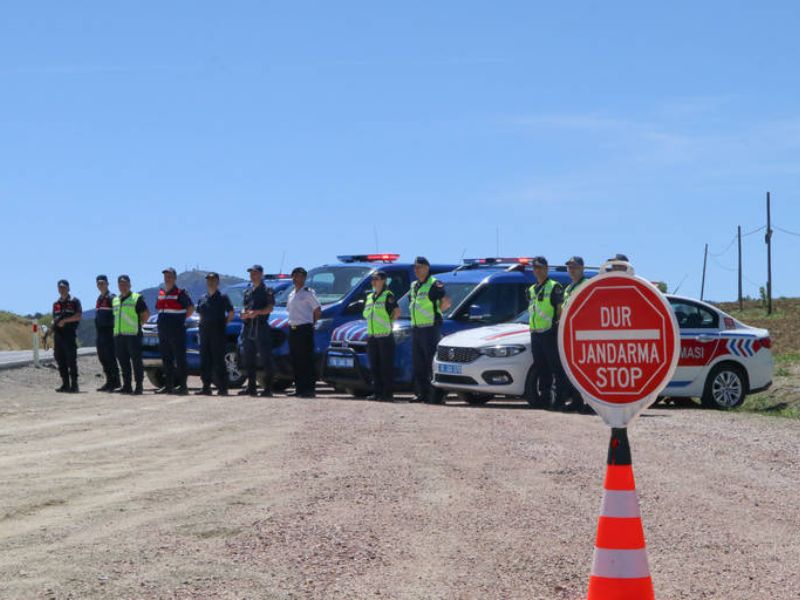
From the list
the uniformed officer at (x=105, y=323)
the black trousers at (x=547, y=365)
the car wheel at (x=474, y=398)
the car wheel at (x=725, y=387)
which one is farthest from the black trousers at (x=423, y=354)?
the uniformed officer at (x=105, y=323)

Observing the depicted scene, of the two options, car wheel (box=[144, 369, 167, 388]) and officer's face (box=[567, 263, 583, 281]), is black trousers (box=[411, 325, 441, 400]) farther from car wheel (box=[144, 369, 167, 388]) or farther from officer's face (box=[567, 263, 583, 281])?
car wheel (box=[144, 369, 167, 388])

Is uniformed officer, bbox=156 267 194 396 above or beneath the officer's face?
beneath

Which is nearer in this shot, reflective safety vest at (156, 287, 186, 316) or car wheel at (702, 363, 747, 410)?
car wheel at (702, 363, 747, 410)

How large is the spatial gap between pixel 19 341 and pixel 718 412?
61919mm

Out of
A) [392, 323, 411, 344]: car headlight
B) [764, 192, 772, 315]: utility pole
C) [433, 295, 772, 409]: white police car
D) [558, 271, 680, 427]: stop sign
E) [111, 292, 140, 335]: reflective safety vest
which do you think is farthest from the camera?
[764, 192, 772, 315]: utility pole

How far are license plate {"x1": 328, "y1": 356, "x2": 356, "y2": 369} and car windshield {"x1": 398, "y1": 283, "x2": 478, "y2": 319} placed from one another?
0.97m

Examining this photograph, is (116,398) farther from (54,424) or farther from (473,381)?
(473,381)

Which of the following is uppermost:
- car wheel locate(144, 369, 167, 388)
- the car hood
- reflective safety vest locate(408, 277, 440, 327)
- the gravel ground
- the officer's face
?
the officer's face

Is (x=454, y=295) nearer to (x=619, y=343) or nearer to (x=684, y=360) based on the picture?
(x=684, y=360)

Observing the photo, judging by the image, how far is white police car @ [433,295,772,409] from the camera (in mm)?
17734

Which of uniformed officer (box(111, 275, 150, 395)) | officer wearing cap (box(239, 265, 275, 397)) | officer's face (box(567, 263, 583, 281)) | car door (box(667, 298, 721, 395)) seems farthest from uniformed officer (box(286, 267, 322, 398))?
car door (box(667, 298, 721, 395))

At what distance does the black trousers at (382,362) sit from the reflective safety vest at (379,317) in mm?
84

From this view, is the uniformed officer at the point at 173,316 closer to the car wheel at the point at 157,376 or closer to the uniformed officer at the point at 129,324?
the uniformed officer at the point at 129,324

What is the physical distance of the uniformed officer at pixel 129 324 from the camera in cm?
2153
